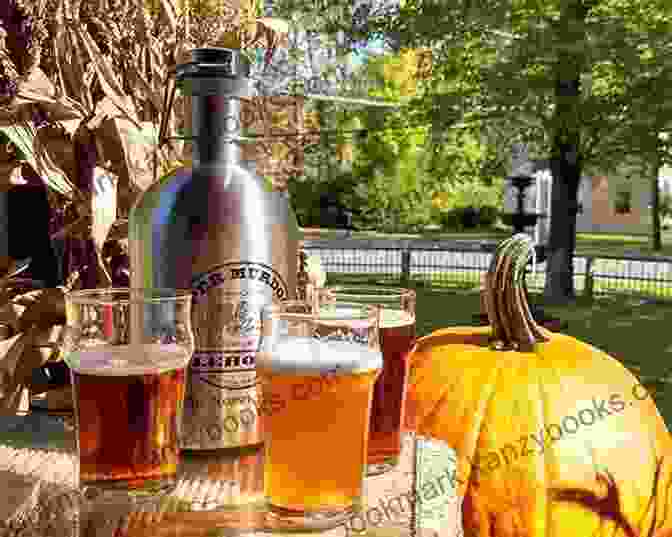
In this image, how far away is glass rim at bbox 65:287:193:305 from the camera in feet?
3.21

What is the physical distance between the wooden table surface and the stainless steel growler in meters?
0.10

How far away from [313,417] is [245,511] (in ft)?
0.54

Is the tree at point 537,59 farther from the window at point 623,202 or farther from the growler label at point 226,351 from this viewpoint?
the window at point 623,202

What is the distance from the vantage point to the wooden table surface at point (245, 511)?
3.05ft

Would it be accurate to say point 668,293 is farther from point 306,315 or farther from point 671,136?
point 306,315

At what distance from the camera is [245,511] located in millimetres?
986

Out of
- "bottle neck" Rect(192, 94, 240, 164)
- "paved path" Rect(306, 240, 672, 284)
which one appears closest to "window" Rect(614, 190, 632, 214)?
"paved path" Rect(306, 240, 672, 284)

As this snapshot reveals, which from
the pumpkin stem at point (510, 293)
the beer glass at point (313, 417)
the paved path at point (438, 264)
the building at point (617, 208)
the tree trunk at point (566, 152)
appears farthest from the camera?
the building at point (617, 208)

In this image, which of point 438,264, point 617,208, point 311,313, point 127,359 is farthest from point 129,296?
point 617,208

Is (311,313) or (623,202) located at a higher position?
(623,202)

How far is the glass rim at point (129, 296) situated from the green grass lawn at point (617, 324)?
19.2 feet

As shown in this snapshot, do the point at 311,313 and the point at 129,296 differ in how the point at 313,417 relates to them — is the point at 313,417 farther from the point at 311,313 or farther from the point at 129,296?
the point at 129,296

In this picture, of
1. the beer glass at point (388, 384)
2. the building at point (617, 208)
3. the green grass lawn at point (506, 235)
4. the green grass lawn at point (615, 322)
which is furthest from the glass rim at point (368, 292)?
the building at point (617, 208)

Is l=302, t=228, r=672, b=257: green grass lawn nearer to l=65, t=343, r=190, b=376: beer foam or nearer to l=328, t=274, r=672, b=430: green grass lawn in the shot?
l=328, t=274, r=672, b=430: green grass lawn
